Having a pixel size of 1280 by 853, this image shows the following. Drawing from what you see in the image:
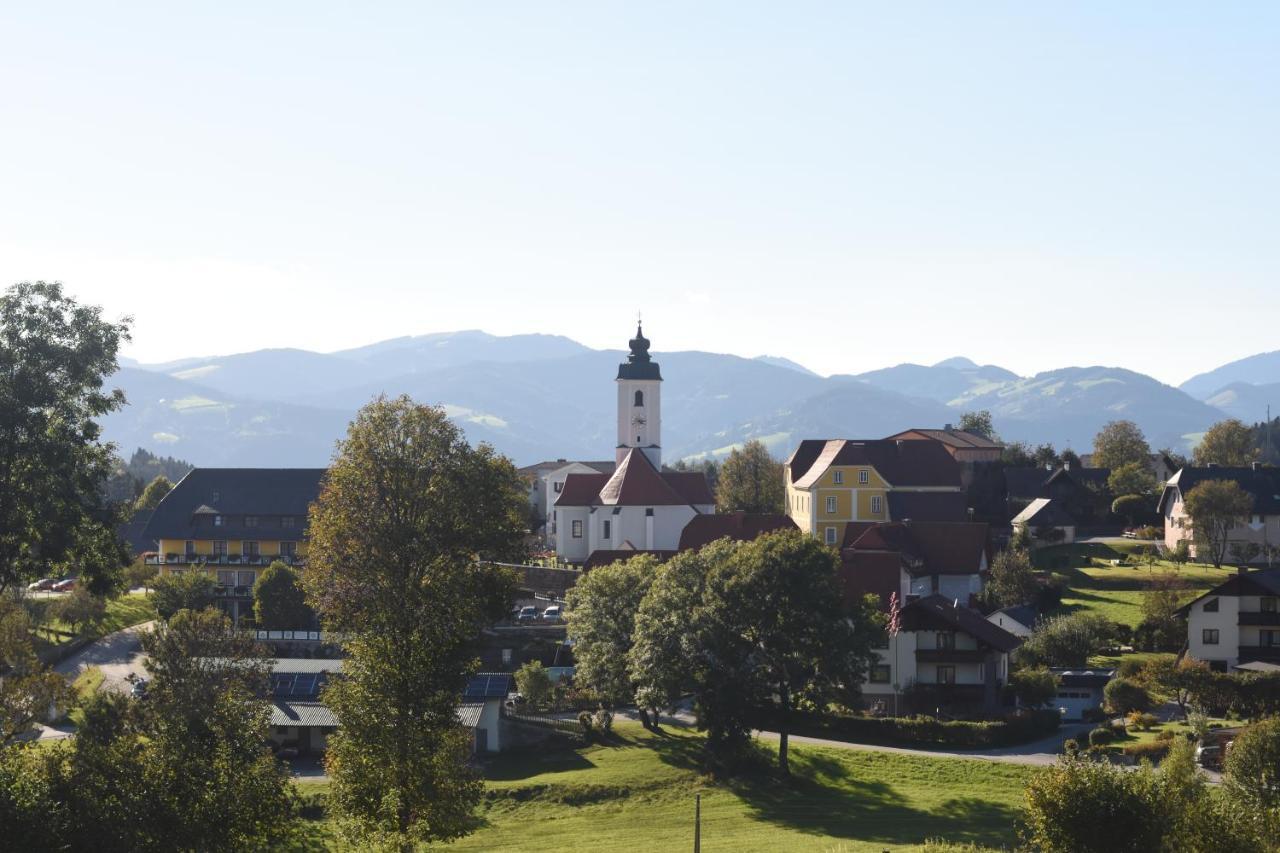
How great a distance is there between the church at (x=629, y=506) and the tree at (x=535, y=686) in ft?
93.8

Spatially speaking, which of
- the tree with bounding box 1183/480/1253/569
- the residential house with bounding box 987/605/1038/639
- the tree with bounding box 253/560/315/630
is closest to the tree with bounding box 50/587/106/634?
the tree with bounding box 253/560/315/630

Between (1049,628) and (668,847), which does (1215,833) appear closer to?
(668,847)

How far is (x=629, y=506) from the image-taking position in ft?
326

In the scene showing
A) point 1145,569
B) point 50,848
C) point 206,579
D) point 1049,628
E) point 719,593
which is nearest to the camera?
point 50,848

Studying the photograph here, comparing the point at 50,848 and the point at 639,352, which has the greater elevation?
the point at 639,352

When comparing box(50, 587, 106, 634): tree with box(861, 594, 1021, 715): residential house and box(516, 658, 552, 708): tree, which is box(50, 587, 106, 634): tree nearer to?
box(516, 658, 552, 708): tree

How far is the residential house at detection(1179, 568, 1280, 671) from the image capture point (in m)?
66.8

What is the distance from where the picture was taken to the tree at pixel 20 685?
132 ft

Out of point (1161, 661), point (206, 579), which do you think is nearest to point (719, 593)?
point (1161, 661)

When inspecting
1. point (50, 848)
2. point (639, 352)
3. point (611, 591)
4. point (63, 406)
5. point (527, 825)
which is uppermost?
point (639, 352)

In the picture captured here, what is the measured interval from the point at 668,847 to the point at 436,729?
9691mm

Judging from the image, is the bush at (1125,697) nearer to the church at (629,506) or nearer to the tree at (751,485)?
the church at (629,506)

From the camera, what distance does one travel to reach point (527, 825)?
161ft

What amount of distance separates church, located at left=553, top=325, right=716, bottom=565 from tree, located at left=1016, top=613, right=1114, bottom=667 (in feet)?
100
